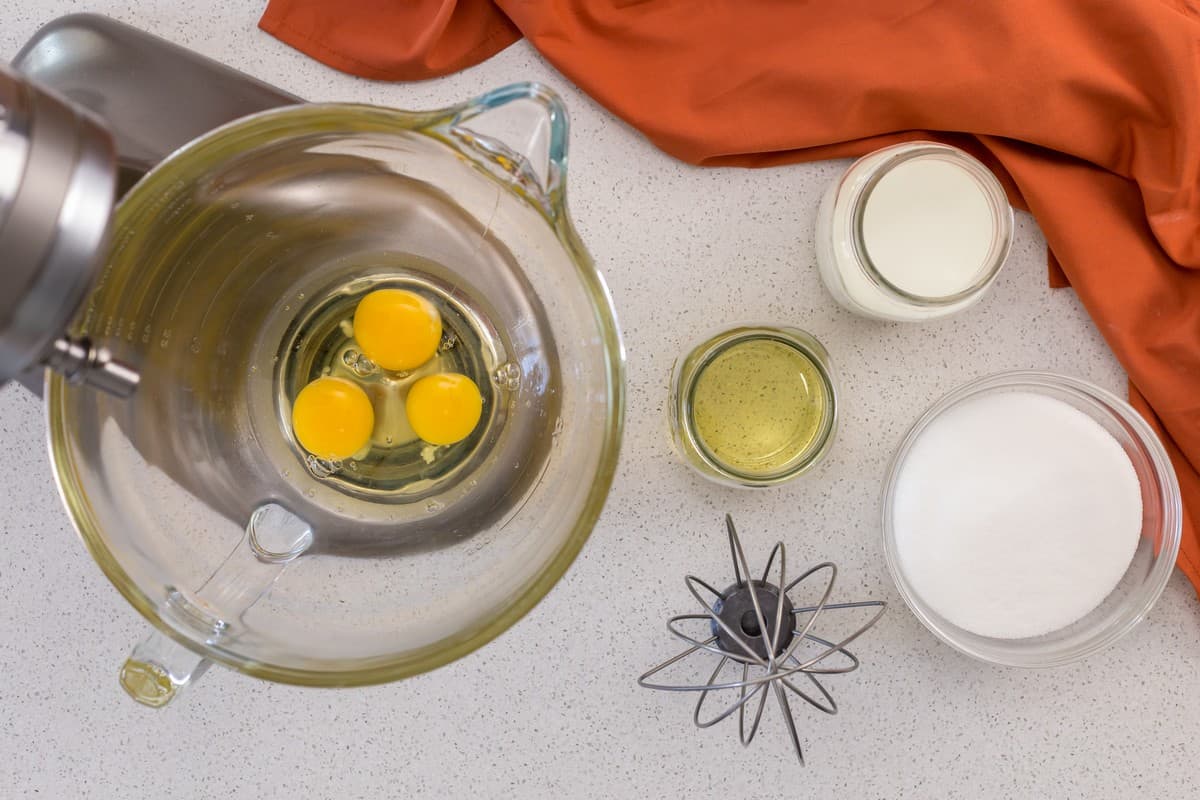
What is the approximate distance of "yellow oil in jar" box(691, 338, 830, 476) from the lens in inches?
30.1

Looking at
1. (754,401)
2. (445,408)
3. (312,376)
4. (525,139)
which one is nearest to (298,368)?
(312,376)

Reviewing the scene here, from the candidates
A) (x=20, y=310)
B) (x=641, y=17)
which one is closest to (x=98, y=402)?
(x=20, y=310)

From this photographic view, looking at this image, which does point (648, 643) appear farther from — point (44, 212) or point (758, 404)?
point (44, 212)

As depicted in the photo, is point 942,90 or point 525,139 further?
point 942,90

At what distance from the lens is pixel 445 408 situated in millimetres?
648

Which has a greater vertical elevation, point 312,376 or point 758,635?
point 312,376

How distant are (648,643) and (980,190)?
1.59ft

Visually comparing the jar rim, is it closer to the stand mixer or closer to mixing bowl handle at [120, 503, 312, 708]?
the stand mixer

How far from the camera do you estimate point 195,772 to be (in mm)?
799

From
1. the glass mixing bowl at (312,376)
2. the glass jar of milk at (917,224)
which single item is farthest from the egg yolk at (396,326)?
the glass jar of milk at (917,224)

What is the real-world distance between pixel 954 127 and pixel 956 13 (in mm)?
96

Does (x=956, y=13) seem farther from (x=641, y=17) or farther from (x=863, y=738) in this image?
(x=863, y=738)

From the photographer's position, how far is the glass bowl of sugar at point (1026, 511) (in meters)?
0.76

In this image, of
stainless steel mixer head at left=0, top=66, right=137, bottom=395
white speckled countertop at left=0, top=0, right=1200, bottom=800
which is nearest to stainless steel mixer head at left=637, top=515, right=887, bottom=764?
white speckled countertop at left=0, top=0, right=1200, bottom=800
